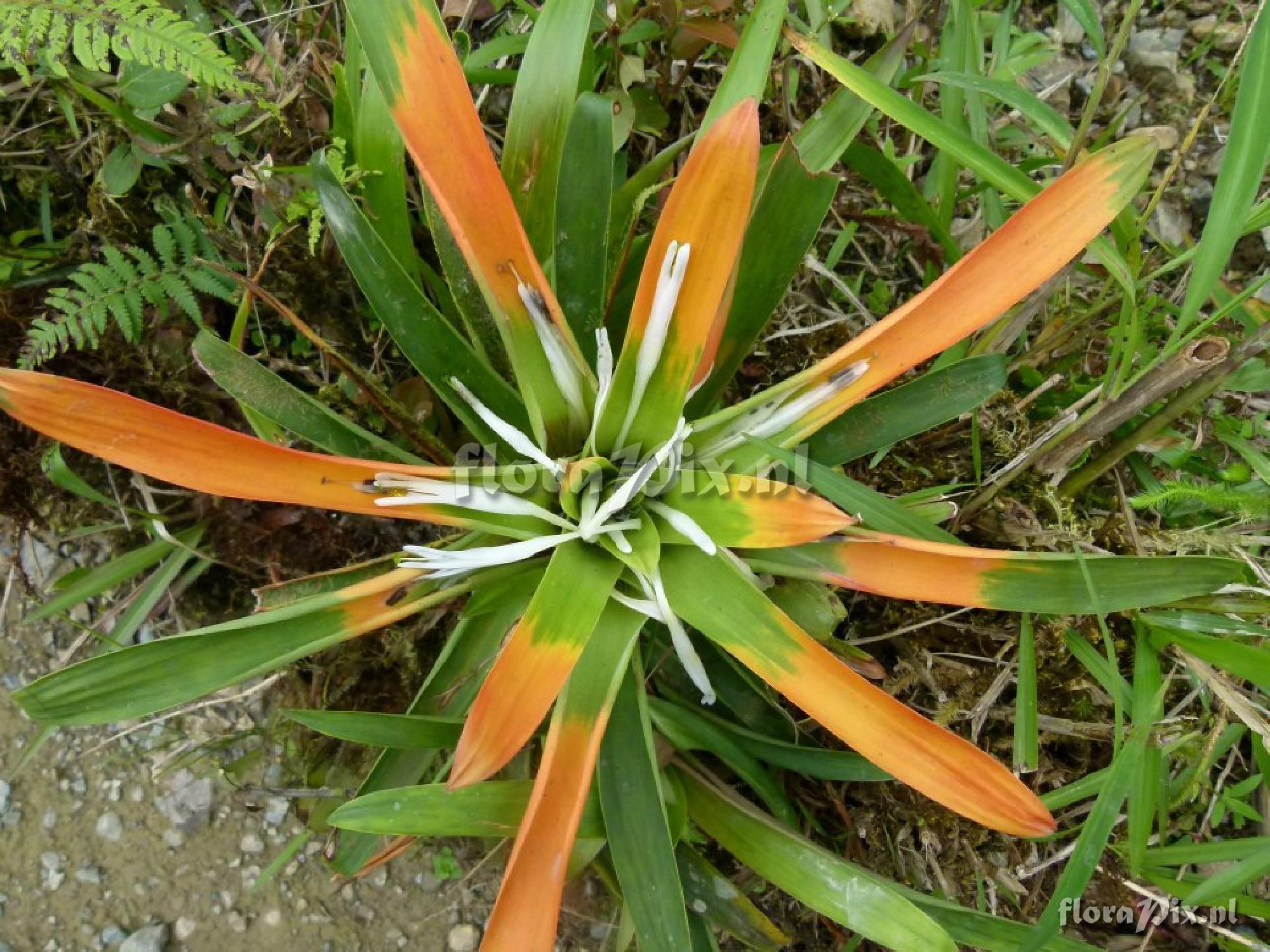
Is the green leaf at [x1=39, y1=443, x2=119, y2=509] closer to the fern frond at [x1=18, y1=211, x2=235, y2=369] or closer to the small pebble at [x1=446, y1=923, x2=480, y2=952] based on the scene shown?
the fern frond at [x1=18, y1=211, x2=235, y2=369]

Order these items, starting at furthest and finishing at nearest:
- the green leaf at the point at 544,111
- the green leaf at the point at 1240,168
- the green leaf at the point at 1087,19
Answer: the green leaf at the point at 1087,19 < the green leaf at the point at 544,111 < the green leaf at the point at 1240,168

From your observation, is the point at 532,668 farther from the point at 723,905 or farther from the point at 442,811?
the point at 723,905

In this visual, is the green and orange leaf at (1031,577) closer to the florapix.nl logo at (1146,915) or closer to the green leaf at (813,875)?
the green leaf at (813,875)

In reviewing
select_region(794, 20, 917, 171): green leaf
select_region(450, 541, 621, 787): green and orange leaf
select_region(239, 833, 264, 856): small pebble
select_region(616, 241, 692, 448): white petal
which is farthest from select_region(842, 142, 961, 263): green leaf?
select_region(239, 833, 264, 856): small pebble

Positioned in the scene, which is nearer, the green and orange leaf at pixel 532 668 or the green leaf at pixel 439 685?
the green and orange leaf at pixel 532 668

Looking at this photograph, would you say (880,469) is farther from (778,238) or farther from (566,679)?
(566,679)

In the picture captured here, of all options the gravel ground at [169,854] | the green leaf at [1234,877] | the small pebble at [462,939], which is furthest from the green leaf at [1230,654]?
the small pebble at [462,939]

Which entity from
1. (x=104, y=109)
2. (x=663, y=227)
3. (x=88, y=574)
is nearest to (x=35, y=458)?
(x=88, y=574)
